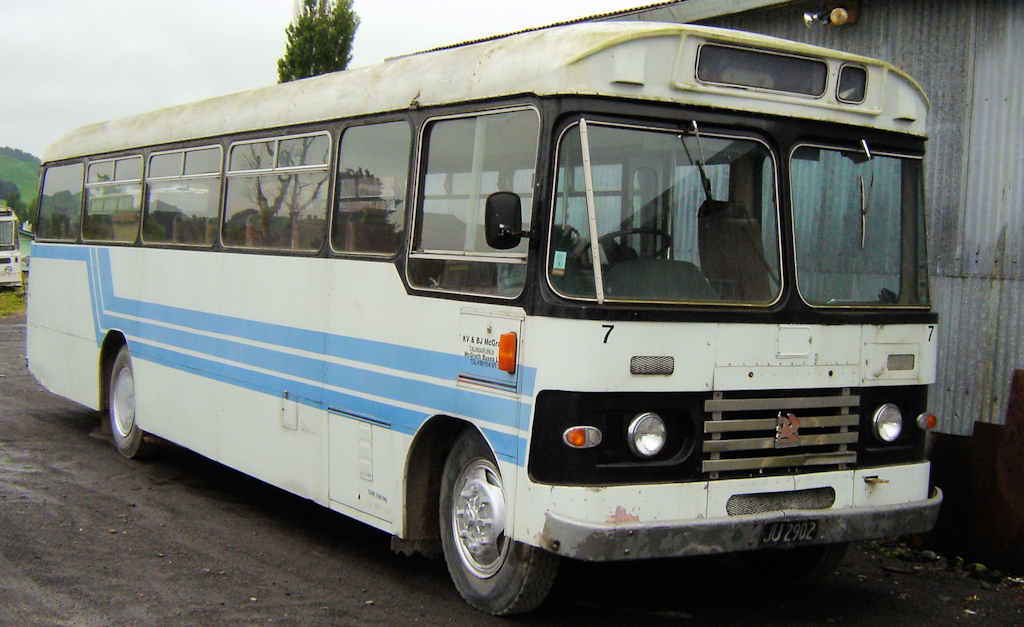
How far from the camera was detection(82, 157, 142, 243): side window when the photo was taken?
11184 mm

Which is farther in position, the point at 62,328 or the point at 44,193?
the point at 44,193

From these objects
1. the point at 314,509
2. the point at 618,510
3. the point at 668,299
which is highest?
the point at 668,299

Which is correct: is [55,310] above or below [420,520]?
above

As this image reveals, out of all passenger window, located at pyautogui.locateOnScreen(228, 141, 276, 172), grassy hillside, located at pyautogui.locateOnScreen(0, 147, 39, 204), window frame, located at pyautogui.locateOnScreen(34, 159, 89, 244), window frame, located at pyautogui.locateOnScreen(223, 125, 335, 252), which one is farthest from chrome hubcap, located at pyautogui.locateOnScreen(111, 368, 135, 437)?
grassy hillside, located at pyautogui.locateOnScreen(0, 147, 39, 204)

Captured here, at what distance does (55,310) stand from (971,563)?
9.42 m

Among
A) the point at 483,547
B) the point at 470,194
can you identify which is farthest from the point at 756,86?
the point at 483,547

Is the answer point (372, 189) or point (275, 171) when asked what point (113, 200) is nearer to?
point (275, 171)

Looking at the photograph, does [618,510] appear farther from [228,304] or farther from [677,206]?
[228,304]

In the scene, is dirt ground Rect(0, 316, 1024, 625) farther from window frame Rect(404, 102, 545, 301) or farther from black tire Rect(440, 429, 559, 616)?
window frame Rect(404, 102, 545, 301)

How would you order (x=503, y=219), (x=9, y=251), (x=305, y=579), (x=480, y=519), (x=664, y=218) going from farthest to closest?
(x=9, y=251) → (x=305, y=579) → (x=480, y=519) → (x=664, y=218) → (x=503, y=219)

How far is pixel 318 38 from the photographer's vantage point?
4066 centimetres

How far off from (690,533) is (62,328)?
8893 mm

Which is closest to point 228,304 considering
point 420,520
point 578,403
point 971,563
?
point 420,520

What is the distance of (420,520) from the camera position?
7070 mm
